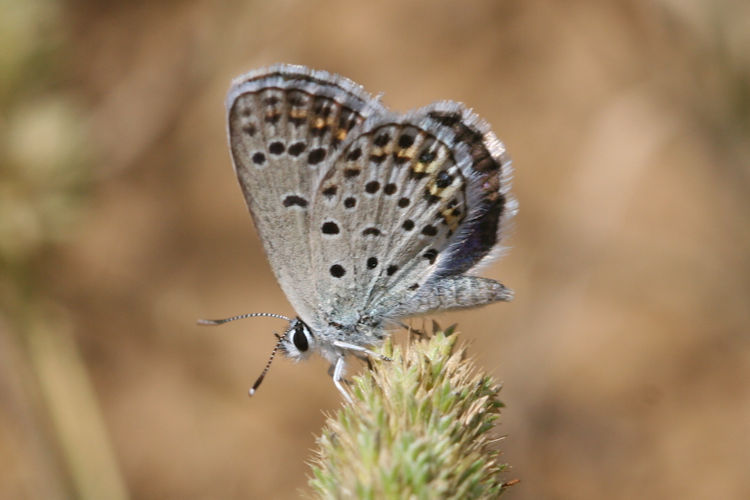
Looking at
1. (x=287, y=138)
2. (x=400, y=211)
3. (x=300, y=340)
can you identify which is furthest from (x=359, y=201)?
(x=300, y=340)

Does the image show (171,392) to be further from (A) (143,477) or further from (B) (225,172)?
(B) (225,172)

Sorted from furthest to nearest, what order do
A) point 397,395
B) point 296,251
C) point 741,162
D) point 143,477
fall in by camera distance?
1. point 143,477
2. point 741,162
3. point 296,251
4. point 397,395

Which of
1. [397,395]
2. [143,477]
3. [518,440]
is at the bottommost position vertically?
[518,440]

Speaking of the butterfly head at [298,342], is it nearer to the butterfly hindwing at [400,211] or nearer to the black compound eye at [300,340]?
the black compound eye at [300,340]

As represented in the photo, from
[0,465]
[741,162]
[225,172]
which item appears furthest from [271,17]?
[0,465]

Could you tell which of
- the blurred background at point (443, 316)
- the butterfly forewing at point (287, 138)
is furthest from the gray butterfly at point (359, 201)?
the blurred background at point (443, 316)

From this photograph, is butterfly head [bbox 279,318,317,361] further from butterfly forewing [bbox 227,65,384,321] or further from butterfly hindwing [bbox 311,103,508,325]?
butterfly forewing [bbox 227,65,384,321]

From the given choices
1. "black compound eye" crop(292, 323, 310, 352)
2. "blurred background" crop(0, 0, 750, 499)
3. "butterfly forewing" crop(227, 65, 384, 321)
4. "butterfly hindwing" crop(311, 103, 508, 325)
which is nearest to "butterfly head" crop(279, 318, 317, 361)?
"black compound eye" crop(292, 323, 310, 352)

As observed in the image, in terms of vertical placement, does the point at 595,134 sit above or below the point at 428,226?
above
